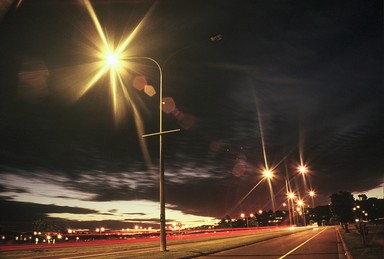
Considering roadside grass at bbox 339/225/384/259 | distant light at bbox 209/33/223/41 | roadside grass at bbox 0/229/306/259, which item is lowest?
roadside grass at bbox 339/225/384/259

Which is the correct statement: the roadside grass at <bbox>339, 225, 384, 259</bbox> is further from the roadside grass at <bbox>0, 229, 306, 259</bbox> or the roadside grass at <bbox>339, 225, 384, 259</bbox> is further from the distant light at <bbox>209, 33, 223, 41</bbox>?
the distant light at <bbox>209, 33, 223, 41</bbox>

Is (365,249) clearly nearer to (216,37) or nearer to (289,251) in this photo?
(289,251)

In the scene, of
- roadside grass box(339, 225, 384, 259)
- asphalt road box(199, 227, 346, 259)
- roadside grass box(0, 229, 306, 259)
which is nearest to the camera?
roadside grass box(339, 225, 384, 259)

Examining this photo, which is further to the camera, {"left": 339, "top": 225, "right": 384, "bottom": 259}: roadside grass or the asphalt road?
the asphalt road

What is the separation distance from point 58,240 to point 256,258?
5265 centimetres

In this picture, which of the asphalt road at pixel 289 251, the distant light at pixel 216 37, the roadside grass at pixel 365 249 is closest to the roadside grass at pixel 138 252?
the asphalt road at pixel 289 251

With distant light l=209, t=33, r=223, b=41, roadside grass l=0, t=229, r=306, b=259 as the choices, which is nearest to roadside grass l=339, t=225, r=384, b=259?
roadside grass l=0, t=229, r=306, b=259

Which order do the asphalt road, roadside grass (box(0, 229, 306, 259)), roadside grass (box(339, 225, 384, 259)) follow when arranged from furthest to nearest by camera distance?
roadside grass (box(0, 229, 306, 259))
the asphalt road
roadside grass (box(339, 225, 384, 259))

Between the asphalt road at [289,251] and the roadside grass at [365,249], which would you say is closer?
the roadside grass at [365,249]

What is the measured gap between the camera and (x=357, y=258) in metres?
14.0

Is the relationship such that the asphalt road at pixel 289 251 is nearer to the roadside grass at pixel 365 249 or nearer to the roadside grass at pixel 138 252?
the roadside grass at pixel 365 249

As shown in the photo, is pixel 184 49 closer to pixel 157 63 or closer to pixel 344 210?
pixel 157 63

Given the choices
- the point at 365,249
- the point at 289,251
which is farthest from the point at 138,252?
the point at 365,249

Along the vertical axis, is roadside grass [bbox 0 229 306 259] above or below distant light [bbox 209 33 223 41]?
below
